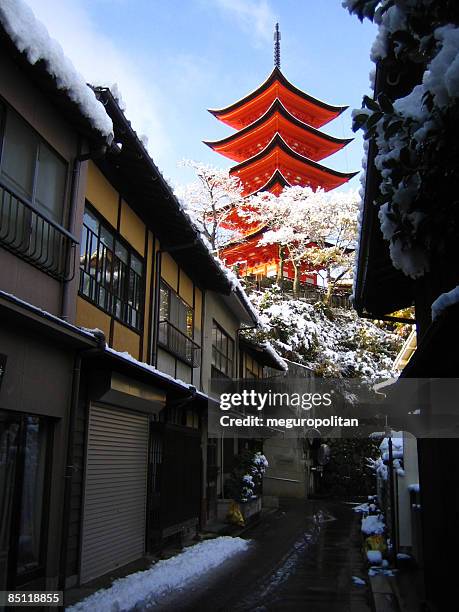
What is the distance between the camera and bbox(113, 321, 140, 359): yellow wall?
10383mm

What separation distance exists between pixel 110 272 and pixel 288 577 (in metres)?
6.39

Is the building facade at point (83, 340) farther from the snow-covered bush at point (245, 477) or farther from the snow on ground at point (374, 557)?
the snow on ground at point (374, 557)

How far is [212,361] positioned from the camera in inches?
703

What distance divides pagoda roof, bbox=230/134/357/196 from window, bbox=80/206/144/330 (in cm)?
3263

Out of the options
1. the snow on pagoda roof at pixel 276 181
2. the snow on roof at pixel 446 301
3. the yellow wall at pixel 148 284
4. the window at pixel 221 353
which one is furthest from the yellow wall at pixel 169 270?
the snow on pagoda roof at pixel 276 181

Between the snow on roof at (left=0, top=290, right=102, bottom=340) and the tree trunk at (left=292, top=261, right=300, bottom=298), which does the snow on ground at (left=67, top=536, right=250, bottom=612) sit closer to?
the snow on roof at (left=0, top=290, right=102, bottom=340)

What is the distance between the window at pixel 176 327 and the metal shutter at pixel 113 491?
230 centimetres

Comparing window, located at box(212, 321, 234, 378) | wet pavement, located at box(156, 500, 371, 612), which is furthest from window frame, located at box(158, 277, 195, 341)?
wet pavement, located at box(156, 500, 371, 612)

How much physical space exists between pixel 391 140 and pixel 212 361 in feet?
48.9

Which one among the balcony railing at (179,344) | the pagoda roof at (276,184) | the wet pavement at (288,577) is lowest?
the wet pavement at (288,577)

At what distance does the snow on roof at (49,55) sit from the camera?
6.11 m

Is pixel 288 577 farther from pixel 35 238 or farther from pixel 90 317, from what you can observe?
pixel 35 238

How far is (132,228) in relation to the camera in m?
11.5

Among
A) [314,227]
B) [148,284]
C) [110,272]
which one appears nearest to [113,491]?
[110,272]
